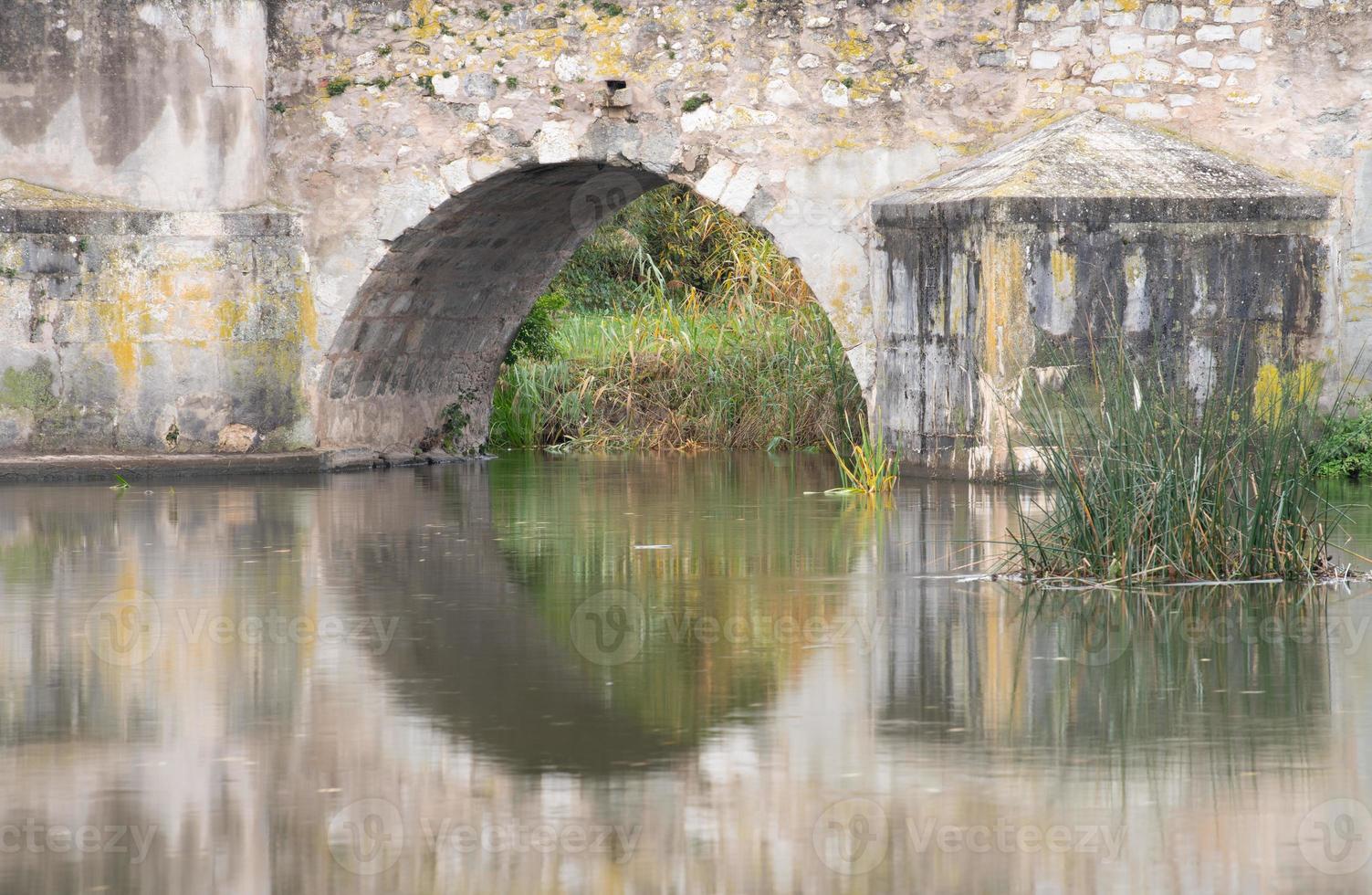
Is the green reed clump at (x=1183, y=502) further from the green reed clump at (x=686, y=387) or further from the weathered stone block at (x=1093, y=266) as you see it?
the green reed clump at (x=686, y=387)

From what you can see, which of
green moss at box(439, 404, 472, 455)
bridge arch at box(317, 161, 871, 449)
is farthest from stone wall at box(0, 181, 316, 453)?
green moss at box(439, 404, 472, 455)

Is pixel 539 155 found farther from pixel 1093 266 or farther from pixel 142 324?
pixel 1093 266

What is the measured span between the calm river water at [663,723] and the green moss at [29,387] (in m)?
3.53

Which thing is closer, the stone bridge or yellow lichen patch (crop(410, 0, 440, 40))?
the stone bridge

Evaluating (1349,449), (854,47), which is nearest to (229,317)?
(854,47)

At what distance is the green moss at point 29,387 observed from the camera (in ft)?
38.0

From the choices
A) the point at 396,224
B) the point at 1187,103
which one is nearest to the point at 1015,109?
the point at 1187,103

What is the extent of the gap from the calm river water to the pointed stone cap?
8.51ft

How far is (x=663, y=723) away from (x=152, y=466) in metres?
7.61

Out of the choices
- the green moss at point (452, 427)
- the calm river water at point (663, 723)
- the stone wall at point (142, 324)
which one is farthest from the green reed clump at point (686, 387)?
the calm river water at point (663, 723)

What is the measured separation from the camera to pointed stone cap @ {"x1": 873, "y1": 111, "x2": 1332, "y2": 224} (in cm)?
1002

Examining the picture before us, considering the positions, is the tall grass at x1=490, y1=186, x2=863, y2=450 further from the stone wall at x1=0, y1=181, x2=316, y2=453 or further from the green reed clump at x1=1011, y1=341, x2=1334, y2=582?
the green reed clump at x1=1011, y1=341, x2=1334, y2=582

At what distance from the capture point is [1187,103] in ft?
35.4

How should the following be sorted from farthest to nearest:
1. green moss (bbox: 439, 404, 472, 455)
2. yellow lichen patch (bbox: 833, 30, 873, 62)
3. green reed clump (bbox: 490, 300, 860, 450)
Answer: green reed clump (bbox: 490, 300, 860, 450) → green moss (bbox: 439, 404, 472, 455) → yellow lichen patch (bbox: 833, 30, 873, 62)
